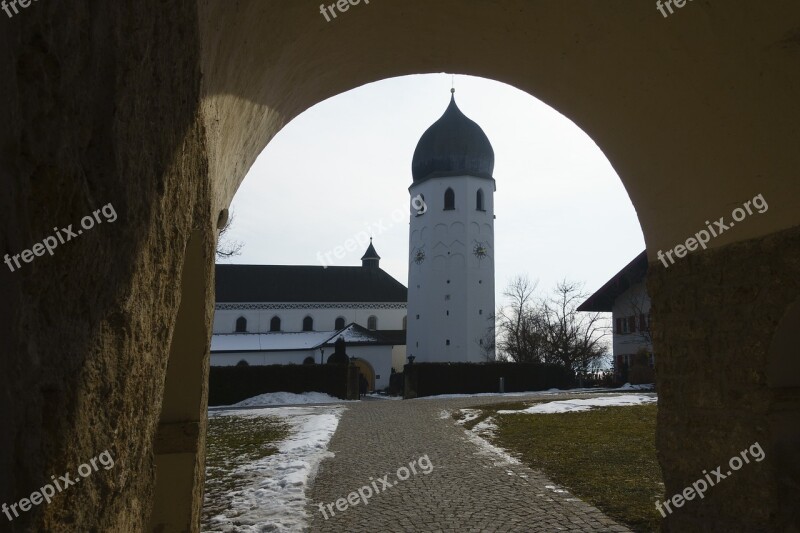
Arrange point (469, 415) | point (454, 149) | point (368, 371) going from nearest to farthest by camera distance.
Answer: point (469, 415) < point (368, 371) < point (454, 149)

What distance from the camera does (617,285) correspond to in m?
31.8

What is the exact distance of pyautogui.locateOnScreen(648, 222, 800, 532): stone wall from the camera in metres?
3.67

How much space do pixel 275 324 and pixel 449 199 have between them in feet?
60.7

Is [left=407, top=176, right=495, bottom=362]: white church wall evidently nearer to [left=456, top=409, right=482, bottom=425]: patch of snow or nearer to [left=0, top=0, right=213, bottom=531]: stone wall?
[left=456, top=409, right=482, bottom=425]: patch of snow

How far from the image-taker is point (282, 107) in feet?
13.9

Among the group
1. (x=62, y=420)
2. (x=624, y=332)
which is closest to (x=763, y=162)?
(x=62, y=420)

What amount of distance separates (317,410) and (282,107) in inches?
623

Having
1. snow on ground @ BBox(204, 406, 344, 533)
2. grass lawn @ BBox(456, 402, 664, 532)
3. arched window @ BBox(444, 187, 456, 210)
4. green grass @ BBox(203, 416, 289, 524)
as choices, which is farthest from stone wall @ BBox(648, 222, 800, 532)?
arched window @ BBox(444, 187, 456, 210)

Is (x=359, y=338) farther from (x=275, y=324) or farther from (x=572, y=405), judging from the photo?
(x=572, y=405)

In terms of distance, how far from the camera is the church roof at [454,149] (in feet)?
155

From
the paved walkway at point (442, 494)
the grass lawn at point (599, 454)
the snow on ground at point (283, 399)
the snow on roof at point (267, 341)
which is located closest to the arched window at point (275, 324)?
the snow on roof at point (267, 341)

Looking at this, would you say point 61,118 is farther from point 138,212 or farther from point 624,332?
point 624,332

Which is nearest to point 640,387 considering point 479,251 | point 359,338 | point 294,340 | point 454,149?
point 479,251

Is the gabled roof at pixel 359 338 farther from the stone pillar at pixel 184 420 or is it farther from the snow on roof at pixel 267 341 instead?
the stone pillar at pixel 184 420
